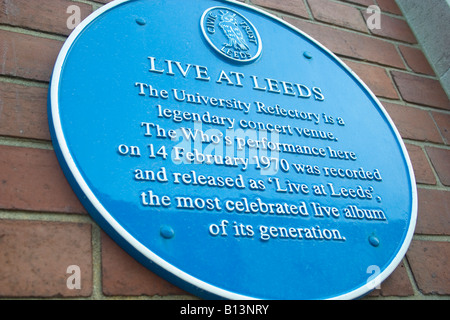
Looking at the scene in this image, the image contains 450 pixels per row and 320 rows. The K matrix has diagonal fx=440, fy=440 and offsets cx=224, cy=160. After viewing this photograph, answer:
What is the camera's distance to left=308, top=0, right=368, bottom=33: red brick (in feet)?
4.39

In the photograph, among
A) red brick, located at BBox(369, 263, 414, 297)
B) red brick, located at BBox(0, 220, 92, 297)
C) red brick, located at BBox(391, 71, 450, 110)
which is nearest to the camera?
red brick, located at BBox(0, 220, 92, 297)

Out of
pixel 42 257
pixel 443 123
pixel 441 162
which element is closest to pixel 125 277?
pixel 42 257

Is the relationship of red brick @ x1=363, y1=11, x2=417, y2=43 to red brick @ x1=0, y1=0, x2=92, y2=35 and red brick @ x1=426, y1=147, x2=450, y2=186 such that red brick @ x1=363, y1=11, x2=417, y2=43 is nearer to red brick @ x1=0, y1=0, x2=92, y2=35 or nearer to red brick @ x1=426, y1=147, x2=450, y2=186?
red brick @ x1=426, y1=147, x2=450, y2=186

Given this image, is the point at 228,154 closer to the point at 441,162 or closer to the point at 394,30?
the point at 441,162

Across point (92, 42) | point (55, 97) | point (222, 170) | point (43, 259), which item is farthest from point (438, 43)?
point (43, 259)

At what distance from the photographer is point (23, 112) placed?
0.83 metres

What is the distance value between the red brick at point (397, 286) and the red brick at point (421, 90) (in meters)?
0.56

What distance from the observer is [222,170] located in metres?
0.89

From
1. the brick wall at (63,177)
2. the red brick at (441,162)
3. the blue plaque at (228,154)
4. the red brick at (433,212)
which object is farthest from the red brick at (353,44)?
the red brick at (433,212)

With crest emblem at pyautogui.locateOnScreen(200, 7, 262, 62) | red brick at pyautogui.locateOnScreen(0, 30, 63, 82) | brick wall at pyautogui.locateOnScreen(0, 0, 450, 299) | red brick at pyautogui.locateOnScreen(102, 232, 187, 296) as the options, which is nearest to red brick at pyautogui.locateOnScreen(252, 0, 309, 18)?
brick wall at pyautogui.locateOnScreen(0, 0, 450, 299)

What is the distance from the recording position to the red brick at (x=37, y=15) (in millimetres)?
923

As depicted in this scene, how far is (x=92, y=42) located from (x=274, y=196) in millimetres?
500

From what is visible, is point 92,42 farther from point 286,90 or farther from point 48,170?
point 286,90

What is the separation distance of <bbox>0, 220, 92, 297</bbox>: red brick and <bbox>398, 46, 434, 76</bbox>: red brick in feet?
3.68
